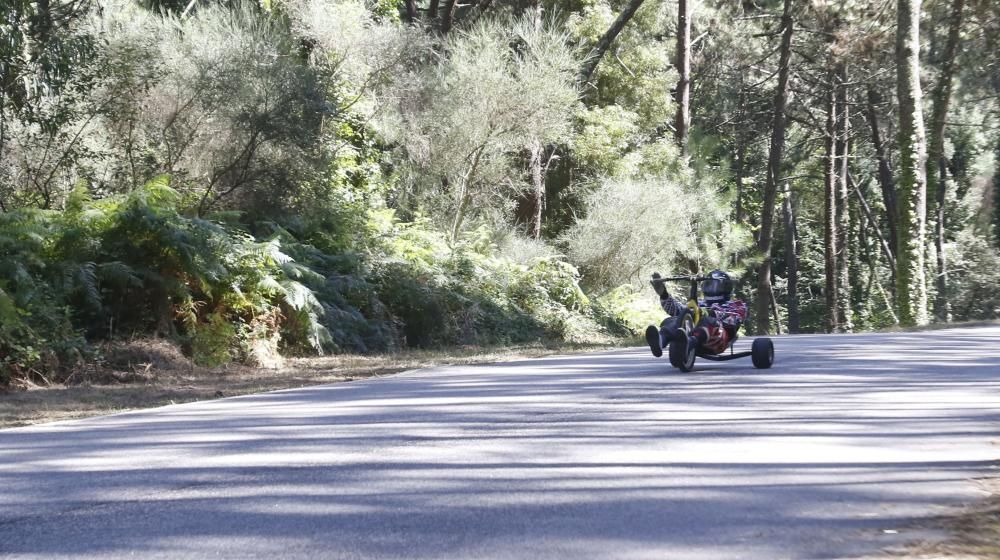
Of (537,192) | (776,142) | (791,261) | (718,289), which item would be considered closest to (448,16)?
(537,192)

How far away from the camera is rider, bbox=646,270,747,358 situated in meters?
14.7

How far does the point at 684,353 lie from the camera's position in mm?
14438

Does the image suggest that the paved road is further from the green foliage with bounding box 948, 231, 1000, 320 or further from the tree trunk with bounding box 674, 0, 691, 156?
the green foliage with bounding box 948, 231, 1000, 320

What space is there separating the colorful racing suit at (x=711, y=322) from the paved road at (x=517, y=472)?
1502 mm

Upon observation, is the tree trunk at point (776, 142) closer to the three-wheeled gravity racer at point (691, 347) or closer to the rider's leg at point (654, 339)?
the rider's leg at point (654, 339)

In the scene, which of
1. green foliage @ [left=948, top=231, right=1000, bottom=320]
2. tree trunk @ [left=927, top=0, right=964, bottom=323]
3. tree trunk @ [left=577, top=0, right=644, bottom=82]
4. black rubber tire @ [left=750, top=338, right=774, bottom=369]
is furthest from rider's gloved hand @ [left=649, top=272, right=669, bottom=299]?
green foliage @ [left=948, top=231, right=1000, bottom=320]

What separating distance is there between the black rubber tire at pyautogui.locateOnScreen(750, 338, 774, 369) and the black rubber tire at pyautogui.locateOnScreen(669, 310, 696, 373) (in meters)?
0.82

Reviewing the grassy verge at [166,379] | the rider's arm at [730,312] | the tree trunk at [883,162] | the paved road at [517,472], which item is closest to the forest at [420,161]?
the tree trunk at [883,162]

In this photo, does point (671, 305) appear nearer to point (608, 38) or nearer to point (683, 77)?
point (608, 38)

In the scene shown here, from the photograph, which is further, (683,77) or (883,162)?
(883,162)

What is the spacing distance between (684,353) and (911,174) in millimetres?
17120

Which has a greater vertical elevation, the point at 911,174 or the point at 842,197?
the point at 842,197

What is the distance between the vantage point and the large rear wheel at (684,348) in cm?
1440

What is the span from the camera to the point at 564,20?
128ft
